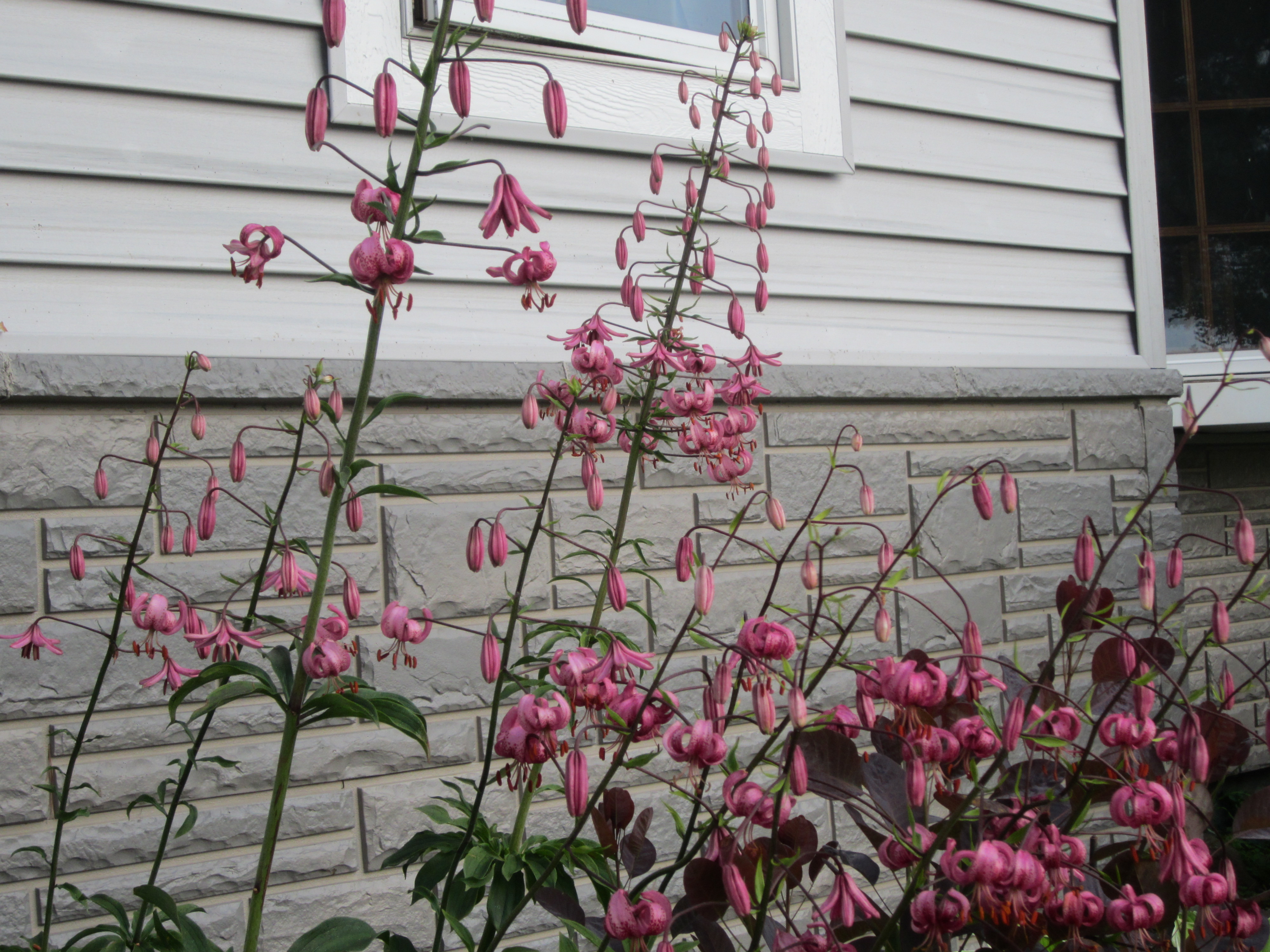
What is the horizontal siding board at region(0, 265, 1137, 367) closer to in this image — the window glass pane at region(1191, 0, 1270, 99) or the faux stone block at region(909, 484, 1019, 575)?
the faux stone block at region(909, 484, 1019, 575)

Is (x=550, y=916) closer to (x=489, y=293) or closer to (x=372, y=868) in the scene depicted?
(x=372, y=868)

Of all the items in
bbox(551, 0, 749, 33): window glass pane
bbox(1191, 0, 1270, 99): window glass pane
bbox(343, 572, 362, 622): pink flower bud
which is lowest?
bbox(343, 572, 362, 622): pink flower bud

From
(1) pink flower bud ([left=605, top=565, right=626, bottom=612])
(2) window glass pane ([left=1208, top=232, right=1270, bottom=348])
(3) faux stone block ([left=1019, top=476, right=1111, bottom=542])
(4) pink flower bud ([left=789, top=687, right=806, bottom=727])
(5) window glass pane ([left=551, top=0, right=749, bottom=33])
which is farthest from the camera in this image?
(2) window glass pane ([left=1208, top=232, right=1270, bottom=348])

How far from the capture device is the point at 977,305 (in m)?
3.11

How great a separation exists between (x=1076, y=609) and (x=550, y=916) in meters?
1.67

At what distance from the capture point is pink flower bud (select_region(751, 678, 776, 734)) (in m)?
0.99

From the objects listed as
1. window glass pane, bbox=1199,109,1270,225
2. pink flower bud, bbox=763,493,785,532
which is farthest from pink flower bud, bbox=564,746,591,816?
window glass pane, bbox=1199,109,1270,225

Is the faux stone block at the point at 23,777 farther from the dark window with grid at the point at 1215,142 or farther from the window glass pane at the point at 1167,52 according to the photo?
the window glass pane at the point at 1167,52

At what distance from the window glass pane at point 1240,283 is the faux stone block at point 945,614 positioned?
6.26ft

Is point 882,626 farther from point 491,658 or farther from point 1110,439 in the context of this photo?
point 1110,439

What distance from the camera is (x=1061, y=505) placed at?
3.17 metres

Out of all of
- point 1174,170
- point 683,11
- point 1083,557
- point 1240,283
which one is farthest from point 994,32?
point 1083,557

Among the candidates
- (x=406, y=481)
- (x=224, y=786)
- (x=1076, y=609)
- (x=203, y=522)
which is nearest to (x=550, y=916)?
(x=224, y=786)

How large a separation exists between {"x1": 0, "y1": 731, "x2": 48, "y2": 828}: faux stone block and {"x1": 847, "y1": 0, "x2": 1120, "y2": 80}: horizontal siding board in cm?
267
